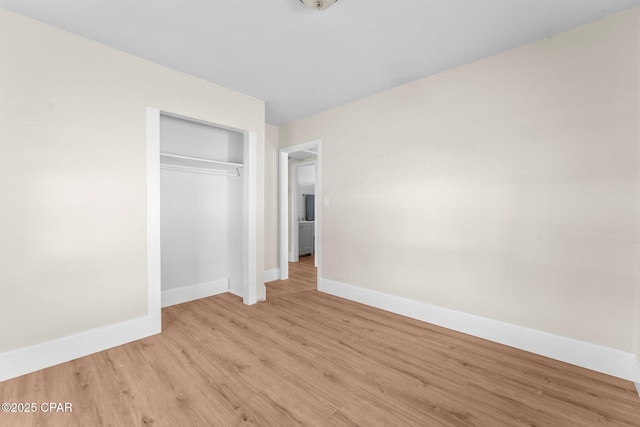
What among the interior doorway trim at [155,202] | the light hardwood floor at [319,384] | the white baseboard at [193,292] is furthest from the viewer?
the white baseboard at [193,292]

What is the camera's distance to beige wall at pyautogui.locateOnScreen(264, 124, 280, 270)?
4504mm

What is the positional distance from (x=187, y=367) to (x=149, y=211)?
146 centimetres

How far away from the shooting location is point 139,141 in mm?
2557

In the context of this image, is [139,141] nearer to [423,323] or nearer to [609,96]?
[423,323]

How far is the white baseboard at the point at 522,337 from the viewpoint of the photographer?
77.5 inches

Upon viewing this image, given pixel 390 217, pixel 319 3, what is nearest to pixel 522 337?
pixel 390 217

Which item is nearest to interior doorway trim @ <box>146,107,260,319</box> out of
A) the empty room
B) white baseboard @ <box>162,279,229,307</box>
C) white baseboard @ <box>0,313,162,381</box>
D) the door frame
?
the empty room

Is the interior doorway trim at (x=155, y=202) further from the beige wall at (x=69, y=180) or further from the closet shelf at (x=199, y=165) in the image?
the closet shelf at (x=199, y=165)

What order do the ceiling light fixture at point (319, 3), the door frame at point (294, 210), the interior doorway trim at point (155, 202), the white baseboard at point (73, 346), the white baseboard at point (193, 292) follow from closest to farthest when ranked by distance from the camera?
the ceiling light fixture at point (319, 3)
the white baseboard at point (73, 346)
the interior doorway trim at point (155, 202)
the white baseboard at point (193, 292)
the door frame at point (294, 210)

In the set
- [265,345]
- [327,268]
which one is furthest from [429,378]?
[327,268]

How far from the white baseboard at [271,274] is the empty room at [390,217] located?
4.39 ft

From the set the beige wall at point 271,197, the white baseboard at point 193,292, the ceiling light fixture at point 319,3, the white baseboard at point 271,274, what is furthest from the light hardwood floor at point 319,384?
the ceiling light fixture at point 319,3

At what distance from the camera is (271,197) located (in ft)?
15.0

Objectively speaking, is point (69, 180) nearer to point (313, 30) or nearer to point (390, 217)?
point (313, 30)
